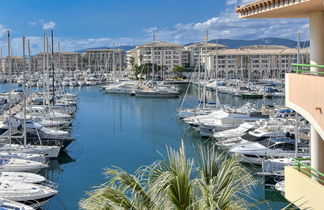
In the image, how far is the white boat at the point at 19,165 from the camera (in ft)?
81.1

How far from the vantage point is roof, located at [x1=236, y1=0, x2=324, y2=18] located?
616cm

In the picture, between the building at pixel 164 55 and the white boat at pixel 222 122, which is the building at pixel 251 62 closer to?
the building at pixel 164 55

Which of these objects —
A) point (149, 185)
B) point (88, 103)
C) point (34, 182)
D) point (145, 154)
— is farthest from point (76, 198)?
point (88, 103)

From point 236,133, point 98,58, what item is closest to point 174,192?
point 236,133

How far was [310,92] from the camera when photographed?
6184mm

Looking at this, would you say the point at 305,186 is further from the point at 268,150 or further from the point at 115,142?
the point at 115,142

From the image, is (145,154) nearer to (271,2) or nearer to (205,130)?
(205,130)

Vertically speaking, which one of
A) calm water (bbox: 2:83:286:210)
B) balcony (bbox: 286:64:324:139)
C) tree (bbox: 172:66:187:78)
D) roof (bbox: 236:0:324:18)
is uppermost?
tree (bbox: 172:66:187:78)

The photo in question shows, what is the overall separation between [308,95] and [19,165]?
21938 millimetres

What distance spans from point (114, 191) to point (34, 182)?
1733 centimetres

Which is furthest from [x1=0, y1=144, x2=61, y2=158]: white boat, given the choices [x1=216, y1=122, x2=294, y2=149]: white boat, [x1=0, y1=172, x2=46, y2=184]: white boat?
[x1=216, y1=122, x2=294, y2=149]: white boat

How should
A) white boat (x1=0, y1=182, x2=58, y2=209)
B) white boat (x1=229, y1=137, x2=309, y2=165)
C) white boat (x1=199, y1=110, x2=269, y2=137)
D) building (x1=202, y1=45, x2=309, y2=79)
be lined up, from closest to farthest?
white boat (x1=0, y1=182, x2=58, y2=209) → white boat (x1=229, y1=137, x2=309, y2=165) → white boat (x1=199, y1=110, x2=269, y2=137) → building (x1=202, y1=45, x2=309, y2=79)

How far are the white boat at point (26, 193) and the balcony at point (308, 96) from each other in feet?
50.4

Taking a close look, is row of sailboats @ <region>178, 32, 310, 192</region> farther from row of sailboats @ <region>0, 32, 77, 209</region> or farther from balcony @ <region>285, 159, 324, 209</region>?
balcony @ <region>285, 159, 324, 209</region>
